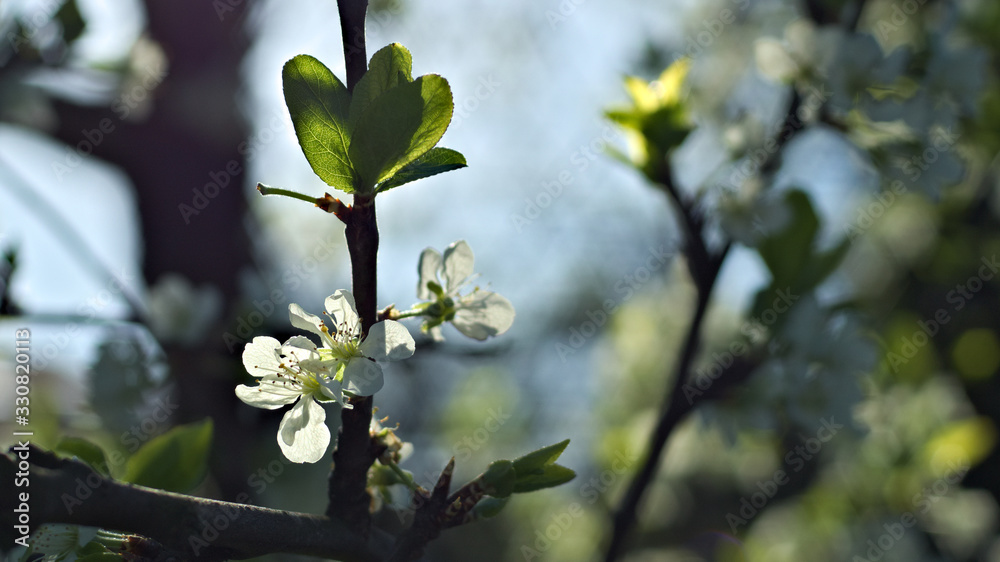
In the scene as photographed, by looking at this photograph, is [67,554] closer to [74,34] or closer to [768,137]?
[768,137]

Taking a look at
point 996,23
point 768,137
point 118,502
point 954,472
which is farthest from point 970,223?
point 118,502

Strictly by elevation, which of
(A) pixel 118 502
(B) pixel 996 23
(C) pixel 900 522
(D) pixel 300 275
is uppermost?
(A) pixel 118 502

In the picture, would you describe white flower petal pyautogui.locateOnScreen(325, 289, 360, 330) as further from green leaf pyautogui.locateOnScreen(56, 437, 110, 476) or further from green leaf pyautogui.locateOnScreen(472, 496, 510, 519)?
green leaf pyautogui.locateOnScreen(56, 437, 110, 476)

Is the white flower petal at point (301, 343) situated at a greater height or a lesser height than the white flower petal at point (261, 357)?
greater

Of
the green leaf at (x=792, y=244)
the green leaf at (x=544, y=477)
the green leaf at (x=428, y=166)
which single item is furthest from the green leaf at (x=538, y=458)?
the green leaf at (x=792, y=244)

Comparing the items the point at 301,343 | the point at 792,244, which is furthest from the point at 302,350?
the point at 792,244

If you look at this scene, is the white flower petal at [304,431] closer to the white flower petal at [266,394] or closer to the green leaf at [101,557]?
the white flower petal at [266,394]

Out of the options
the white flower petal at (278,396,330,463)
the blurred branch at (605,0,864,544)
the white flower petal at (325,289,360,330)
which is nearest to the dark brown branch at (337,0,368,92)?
the white flower petal at (325,289,360,330)
